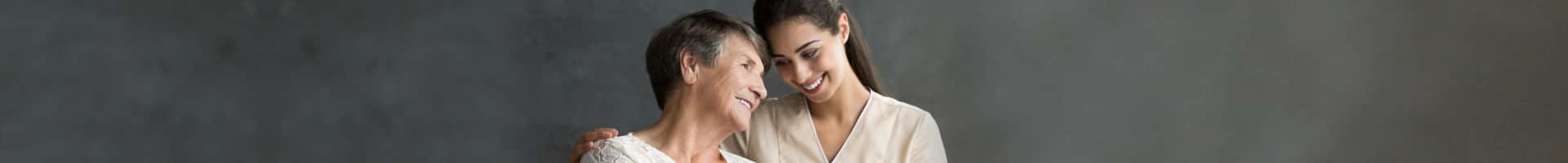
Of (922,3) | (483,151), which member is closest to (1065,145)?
(922,3)

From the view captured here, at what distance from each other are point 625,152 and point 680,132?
0.13m

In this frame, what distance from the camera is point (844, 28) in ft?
8.70

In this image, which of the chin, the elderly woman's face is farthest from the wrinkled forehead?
the chin

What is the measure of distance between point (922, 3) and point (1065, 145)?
1.35 feet

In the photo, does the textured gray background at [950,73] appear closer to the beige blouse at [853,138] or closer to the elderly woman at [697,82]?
the beige blouse at [853,138]

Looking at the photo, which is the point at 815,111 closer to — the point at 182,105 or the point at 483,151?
the point at 483,151

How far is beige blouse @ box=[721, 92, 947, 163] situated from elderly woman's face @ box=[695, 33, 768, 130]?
0.27 metres

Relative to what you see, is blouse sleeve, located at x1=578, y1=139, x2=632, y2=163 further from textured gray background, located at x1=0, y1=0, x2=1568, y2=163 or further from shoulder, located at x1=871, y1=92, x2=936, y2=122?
textured gray background, located at x1=0, y1=0, x2=1568, y2=163

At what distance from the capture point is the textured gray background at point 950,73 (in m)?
3.09

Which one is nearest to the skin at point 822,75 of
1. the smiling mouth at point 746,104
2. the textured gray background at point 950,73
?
the smiling mouth at point 746,104

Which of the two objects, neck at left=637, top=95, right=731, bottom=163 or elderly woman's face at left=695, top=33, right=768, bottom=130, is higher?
elderly woman's face at left=695, top=33, right=768, bottom=130

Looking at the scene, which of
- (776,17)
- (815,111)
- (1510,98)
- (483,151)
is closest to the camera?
(776,17)

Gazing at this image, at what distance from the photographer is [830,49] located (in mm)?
2582

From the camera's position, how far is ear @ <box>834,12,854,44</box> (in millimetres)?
2629
